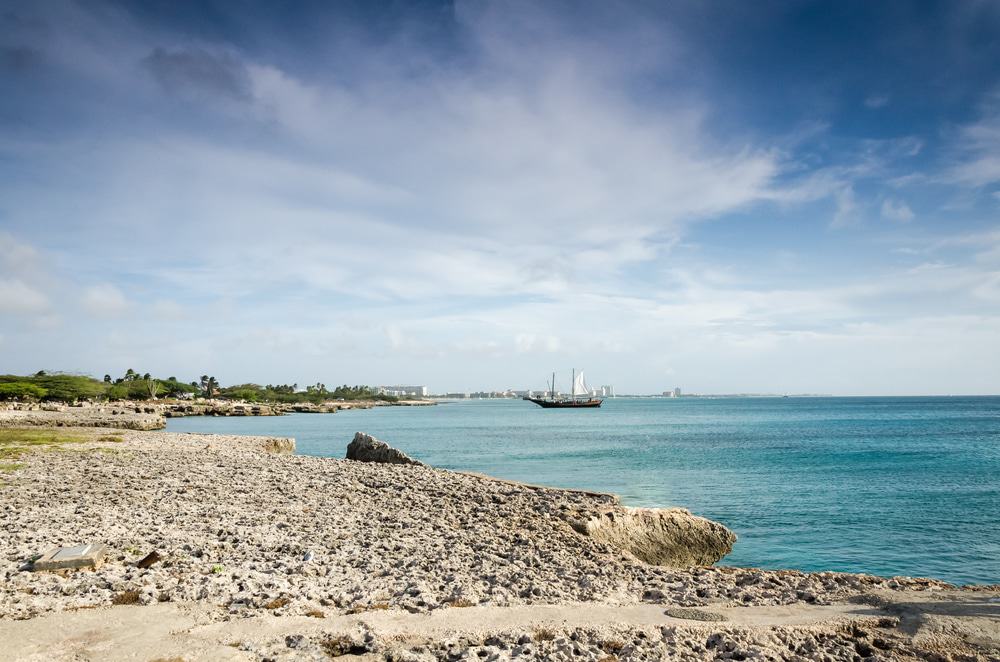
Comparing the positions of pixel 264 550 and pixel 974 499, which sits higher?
pixel 264 550

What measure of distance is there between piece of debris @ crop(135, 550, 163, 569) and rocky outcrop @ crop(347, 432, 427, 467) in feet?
58.0

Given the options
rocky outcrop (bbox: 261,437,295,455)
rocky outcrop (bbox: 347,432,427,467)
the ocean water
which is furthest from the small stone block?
rocky outcrop (bbox: 261,437,295,455)

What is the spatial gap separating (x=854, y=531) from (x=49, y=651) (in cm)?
2476

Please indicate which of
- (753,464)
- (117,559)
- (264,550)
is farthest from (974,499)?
(117,559)

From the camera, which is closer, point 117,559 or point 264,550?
point 117,559

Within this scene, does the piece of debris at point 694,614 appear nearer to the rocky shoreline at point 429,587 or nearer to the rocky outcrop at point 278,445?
the rocky shoreline at point 429,587

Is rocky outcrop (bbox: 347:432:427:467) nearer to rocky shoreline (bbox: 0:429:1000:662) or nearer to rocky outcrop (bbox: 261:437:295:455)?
rocky shoreline (bbox: 0:429:1000:662)

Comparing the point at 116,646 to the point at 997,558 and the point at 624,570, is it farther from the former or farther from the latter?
the point at 997,558

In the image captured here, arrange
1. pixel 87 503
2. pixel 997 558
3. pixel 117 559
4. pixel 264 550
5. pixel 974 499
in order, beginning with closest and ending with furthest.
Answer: pixel 117 559, pixel 264 550, pixel 87 503, pixel 997 558, pixel 974 499

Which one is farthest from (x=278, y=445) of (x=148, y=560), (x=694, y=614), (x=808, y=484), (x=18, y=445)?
(x=694, y=614)

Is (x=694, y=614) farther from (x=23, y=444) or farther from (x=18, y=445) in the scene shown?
(x=23, y=444)

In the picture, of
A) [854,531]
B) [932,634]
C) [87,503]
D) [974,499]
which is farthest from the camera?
[974,499]

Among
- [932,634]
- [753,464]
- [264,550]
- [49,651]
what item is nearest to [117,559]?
[264,550]

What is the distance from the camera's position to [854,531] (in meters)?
23.2
